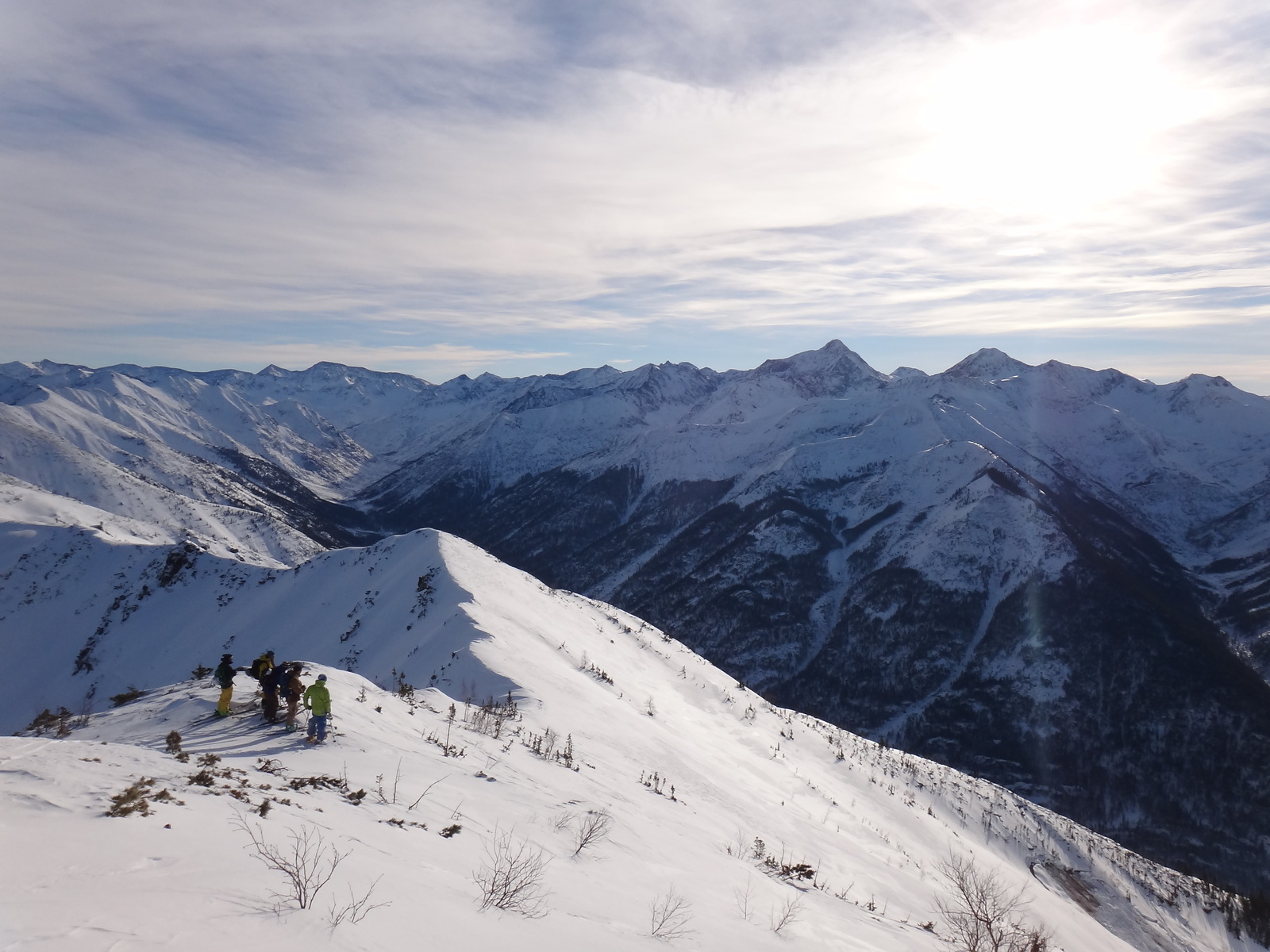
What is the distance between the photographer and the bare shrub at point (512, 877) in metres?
8.09

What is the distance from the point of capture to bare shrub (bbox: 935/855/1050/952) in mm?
12031

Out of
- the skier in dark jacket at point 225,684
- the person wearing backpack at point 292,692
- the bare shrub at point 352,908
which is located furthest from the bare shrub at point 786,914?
the skier in dark jacket at point 225,684

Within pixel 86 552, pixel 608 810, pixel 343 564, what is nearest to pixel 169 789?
pixel 608 810

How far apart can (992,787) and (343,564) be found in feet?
158

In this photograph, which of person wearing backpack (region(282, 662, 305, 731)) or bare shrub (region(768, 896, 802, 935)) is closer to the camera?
Result: bare shrub (region(768, 896, 802, 935))

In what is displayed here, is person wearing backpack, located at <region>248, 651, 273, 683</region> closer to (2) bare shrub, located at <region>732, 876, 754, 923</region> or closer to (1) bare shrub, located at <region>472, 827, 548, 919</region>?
(1) bare shrub, located at <region>472, 827, 548, 919</region>

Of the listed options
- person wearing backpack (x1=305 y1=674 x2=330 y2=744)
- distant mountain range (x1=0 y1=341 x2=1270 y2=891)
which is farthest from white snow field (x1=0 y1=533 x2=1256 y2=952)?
distant mountain range (x1=0 y1=341 x2=1270 y2=891)

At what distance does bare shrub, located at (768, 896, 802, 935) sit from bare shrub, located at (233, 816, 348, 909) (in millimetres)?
6777

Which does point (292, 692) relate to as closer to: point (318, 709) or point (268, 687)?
point (268, 687)

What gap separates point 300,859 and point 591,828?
565 cm

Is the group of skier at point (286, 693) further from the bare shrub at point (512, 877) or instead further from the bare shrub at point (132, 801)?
the bare shrub at point (512, 877)

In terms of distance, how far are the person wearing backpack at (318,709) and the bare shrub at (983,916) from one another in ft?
41.1

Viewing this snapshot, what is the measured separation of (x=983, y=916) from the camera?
507 inches

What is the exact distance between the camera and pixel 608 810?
45.6ft
